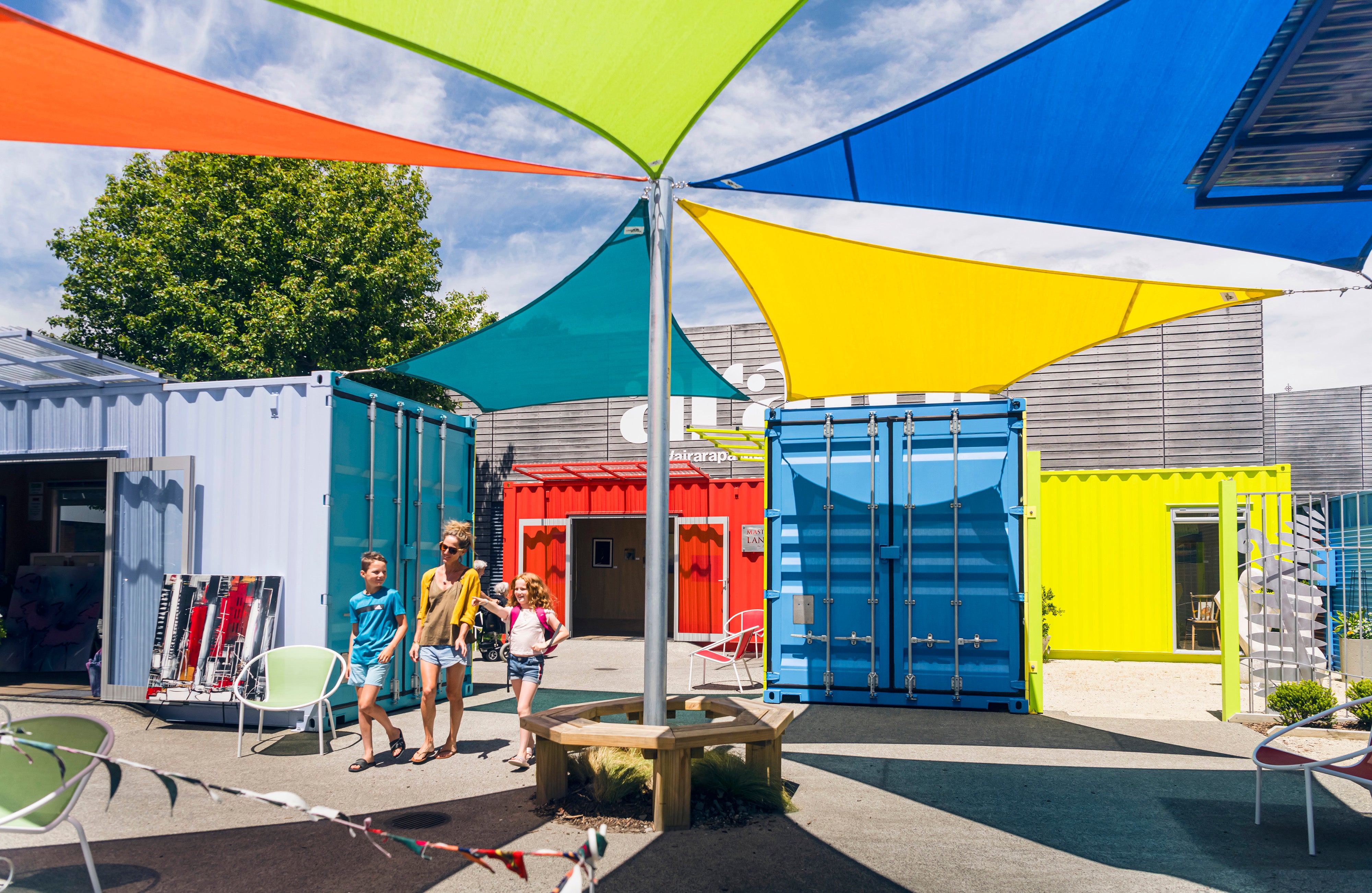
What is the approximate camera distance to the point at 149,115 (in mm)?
3805

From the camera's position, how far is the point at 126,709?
758 cm

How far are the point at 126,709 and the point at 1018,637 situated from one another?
788cm

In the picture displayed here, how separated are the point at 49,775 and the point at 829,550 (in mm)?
6058

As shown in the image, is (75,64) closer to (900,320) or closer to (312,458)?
(312,458)

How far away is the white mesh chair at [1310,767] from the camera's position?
3.97m

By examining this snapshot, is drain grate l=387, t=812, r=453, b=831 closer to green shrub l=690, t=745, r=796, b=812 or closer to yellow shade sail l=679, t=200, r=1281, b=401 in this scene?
green shrub l=690, t=745, r=796, b=812

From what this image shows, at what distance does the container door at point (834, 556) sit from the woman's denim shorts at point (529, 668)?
301 centimetres

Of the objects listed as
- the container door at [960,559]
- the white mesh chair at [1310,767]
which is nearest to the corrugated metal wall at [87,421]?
the container door at [960,559]

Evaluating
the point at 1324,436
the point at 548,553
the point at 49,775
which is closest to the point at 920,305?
the point at 49,775

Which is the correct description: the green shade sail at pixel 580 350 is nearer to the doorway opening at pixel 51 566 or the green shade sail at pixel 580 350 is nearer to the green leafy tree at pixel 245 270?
the doorway opening at pixel 51 566

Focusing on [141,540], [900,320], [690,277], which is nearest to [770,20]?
[690,277]

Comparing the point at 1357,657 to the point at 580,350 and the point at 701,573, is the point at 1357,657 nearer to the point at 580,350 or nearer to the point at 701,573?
the point at 580,350

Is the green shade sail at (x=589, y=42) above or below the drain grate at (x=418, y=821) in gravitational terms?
above

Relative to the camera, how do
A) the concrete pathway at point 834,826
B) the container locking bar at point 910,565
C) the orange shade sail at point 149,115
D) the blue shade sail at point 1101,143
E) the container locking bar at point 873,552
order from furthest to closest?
1. the container locking bar at point 873,552
2. the container locking bar at point 910,565
3. the concrete pathway at point 834,826
4. the blue shade sail at point 1101,143
5. the orange shade sail at point 149,115
